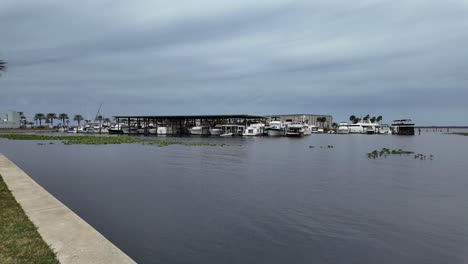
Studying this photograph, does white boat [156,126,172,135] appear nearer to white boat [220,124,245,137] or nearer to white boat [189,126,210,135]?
white boat [189,126,210,135]

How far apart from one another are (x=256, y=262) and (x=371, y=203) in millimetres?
10762

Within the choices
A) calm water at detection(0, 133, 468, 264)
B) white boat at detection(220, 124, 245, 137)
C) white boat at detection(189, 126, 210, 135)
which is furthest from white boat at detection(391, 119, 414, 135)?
calm water at detection(0, 133, 468, 264)

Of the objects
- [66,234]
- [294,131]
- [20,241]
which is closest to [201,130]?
[294,131]

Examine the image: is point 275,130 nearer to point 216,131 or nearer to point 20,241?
point 216,131

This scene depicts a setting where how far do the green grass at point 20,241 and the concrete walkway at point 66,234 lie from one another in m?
0.20

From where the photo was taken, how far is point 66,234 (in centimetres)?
925

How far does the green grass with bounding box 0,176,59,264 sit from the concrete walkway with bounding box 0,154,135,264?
20 centimetres

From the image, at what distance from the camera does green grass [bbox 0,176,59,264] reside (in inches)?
290

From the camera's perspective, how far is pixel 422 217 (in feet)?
51.7

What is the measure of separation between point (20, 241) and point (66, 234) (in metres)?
1.13

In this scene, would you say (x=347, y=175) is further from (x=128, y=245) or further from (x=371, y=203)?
(x=128, y=245)

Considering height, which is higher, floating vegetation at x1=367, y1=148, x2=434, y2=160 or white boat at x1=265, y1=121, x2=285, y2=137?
white boat at x1=265, y1=121, x2=285, y2=137

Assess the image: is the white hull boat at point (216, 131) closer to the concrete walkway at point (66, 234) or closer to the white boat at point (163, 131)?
the white boat at point (163, 131)

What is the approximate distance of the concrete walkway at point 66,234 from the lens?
7.71 m
